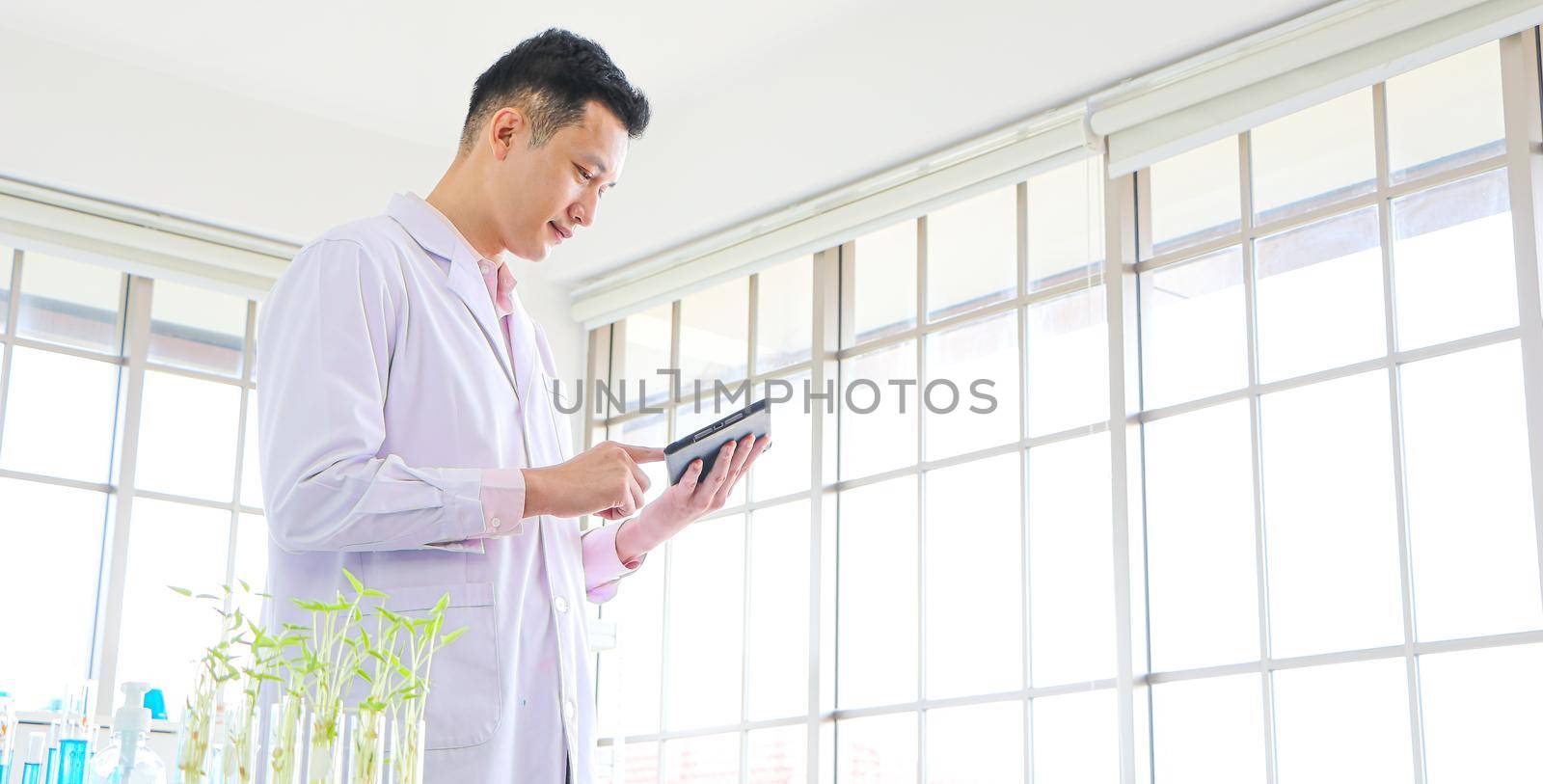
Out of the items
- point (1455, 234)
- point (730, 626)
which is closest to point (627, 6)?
point (730, 626)

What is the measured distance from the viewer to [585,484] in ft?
5.37

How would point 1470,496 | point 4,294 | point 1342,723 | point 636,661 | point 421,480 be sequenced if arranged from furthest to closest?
point 636,661 → point 4,294 → point 1342,723 → point 1470,496 → point 421,480

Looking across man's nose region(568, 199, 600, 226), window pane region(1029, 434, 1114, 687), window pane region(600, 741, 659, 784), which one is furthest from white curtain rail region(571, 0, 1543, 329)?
man's nose region(568, 199, 600, 226)

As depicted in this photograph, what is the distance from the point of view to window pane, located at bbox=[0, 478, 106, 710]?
5.02 meters

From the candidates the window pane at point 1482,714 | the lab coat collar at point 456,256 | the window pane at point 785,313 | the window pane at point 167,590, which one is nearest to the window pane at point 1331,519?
the window pane at point 1482,714

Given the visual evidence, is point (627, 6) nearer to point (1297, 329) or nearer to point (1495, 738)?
point (1297, 329)

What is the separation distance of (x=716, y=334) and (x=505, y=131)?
381 centimetres

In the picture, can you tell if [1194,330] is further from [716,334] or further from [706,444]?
[706,444]

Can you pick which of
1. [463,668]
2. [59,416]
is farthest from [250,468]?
[463,668]

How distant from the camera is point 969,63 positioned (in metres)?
4.59

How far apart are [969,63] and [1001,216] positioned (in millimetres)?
575

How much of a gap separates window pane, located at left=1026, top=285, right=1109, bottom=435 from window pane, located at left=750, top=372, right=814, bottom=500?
86 centimetres

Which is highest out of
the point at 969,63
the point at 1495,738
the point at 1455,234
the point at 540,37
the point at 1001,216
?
the point at 969,63

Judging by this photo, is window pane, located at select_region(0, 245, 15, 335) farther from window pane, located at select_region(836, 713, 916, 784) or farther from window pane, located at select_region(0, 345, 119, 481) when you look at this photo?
window pane, located at select_region(836, 713, 916, 784)
